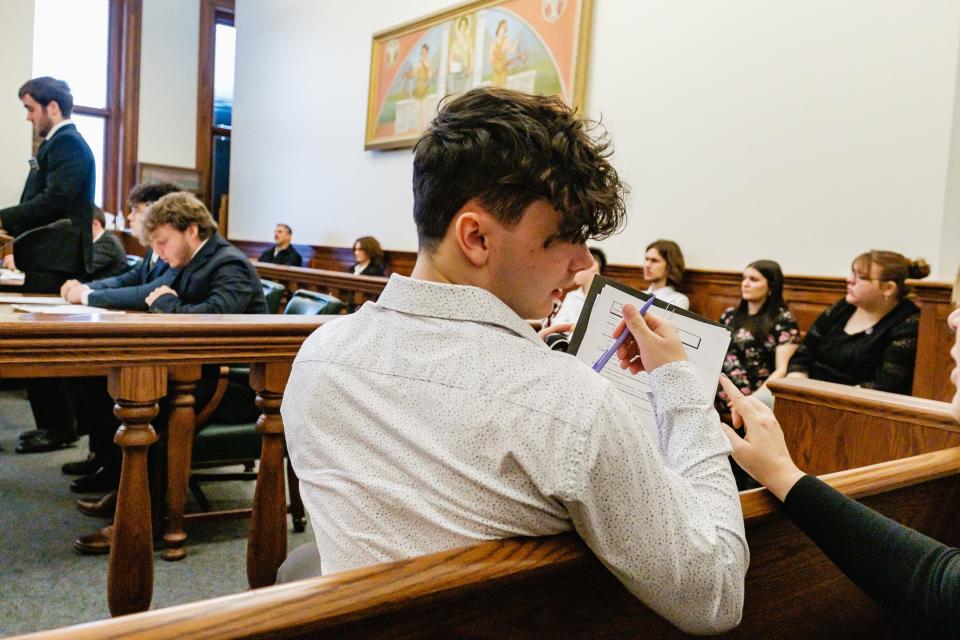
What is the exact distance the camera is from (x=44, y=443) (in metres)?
3.57

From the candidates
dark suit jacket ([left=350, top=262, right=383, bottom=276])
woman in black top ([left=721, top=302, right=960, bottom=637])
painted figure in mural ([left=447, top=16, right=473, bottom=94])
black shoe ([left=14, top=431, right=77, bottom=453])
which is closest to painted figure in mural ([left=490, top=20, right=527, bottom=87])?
painted figure in mural ([left=447, top=16, right=473, bottom=94])

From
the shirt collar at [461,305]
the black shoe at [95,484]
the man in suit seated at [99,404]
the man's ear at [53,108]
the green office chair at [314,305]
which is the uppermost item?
the man's ear at [53,108]

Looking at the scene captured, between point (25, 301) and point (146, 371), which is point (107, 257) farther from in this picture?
point (146, 371)

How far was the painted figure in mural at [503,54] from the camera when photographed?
577 centimetres

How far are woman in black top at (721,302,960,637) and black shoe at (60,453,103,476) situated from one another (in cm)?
296

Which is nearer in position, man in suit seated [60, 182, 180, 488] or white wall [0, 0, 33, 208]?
man in suit seated [60, 182, 180, 488]

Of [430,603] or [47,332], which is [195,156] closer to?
[47,332]

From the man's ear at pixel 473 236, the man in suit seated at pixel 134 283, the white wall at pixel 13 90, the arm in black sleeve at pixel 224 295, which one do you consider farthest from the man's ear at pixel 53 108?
the white wall at pixel 13 90

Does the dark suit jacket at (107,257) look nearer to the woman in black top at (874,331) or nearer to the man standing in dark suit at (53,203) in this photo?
the man standing in dark suit at (53,203)

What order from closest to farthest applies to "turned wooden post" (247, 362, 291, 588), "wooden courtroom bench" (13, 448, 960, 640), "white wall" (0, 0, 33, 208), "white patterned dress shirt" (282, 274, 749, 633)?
1. "wooden courtroom bench" (13, 448, 960, 640)
2. "white patterned dress shirt" (282, 274, 749, 633)
3. "turned wooden post" (247, 362, 291, 588)
4. "white wall" (0, 0, 33, 208)

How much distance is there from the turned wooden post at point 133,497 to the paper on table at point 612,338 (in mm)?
850

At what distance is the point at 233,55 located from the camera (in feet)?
32.7

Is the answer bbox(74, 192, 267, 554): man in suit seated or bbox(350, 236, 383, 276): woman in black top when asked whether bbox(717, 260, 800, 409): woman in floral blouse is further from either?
bbox(350, 236, 383, 276): woman in black top

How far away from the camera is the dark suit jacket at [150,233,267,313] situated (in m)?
2.68
